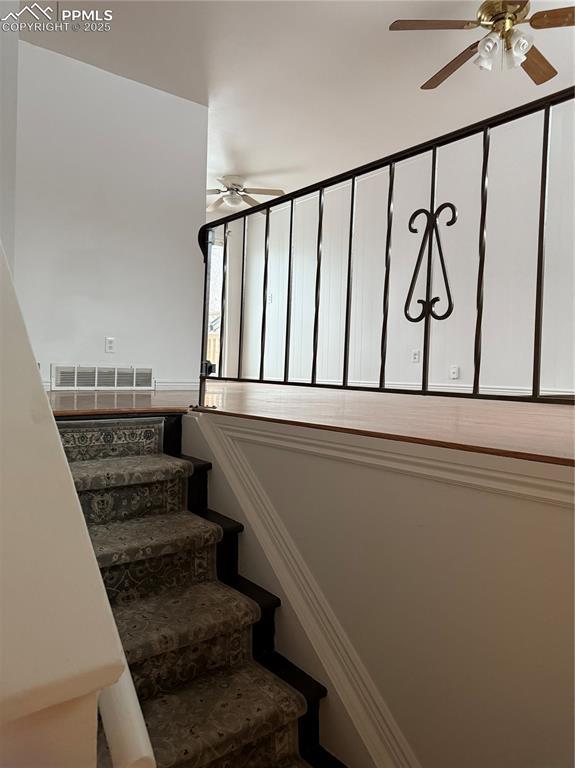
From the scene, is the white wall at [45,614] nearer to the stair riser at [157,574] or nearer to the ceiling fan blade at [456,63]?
the stair riser at [157,574]

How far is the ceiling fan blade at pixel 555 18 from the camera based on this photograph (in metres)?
2.56

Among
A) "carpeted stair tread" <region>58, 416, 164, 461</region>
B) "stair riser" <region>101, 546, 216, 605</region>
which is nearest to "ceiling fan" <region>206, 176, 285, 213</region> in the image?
"carpeted stair tread" <region>58, 416, 164, 461</region>

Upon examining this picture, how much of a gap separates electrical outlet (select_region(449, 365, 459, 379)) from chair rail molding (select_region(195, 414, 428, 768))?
136 inches

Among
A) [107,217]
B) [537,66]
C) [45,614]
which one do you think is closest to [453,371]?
[537,66]

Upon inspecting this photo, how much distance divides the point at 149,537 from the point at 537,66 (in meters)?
3.43

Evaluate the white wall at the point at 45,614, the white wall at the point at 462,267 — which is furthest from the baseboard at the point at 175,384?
the white wall at the point at 45,614

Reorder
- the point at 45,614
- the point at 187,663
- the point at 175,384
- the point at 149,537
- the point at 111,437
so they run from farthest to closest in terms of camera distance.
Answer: the point at 175,384 < the point at 111,437 < the point at 149,537 < the point at 187,663 < the point at 45,614

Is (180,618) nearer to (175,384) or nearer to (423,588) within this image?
(423,588)

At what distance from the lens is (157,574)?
170cm

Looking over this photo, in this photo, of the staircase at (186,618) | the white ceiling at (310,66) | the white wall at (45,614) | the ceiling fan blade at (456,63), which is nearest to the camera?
the white wall at (45,614)

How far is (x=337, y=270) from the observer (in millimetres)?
6219

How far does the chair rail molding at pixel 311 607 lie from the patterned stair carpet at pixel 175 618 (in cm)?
14

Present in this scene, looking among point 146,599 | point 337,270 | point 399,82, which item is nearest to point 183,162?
point 399,82

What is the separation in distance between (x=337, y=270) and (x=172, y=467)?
472cm
